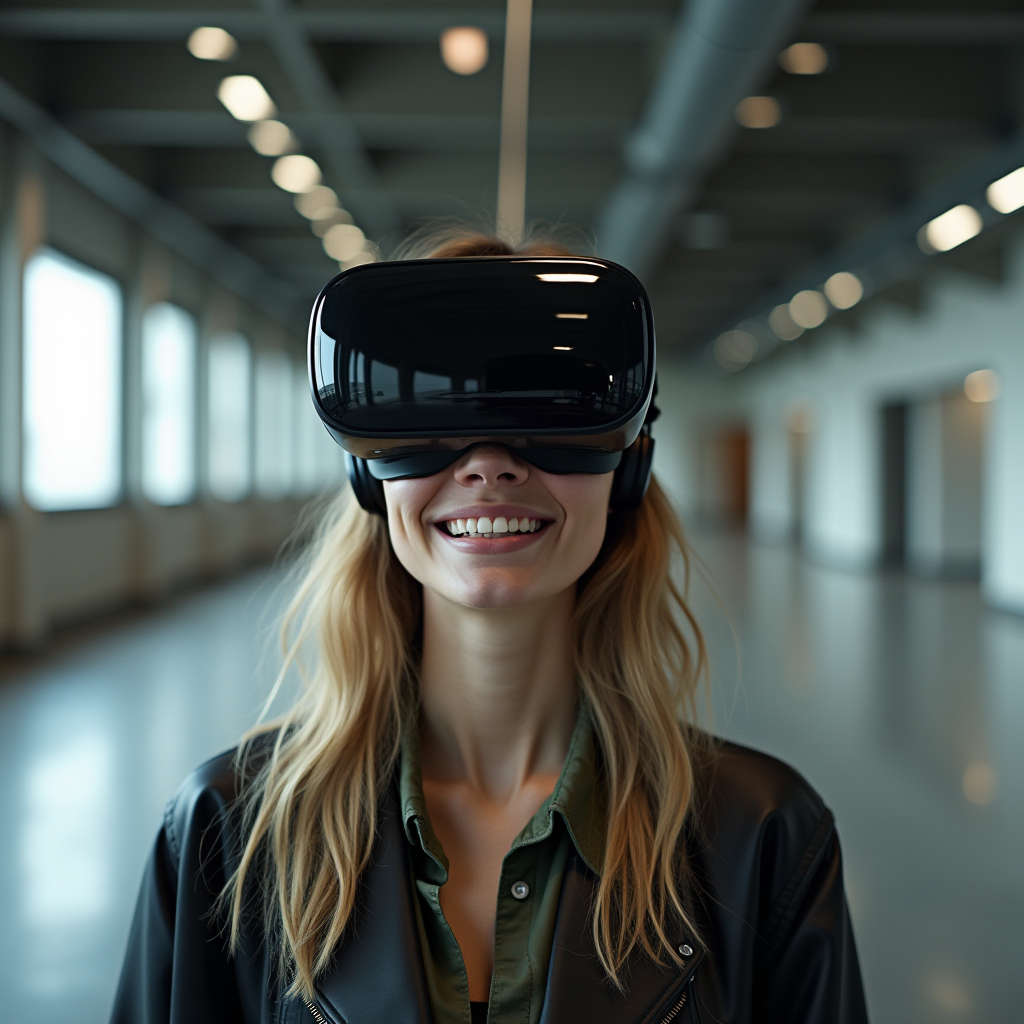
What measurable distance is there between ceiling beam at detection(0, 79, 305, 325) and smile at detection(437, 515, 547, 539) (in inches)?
276

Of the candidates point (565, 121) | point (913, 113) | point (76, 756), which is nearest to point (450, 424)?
point (76, 756)

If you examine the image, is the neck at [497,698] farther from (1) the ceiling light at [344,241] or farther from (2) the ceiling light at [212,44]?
(1) the ceiling light at [344,241]

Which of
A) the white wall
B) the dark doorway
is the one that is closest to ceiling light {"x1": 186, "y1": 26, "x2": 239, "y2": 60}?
the white wall

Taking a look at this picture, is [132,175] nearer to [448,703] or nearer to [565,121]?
[565,121]

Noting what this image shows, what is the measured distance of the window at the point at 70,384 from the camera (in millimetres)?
8242

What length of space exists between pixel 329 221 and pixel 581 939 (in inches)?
429

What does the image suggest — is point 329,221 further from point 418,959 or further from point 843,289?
point 418,959

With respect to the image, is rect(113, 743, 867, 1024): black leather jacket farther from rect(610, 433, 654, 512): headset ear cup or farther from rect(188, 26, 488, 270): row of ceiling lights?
rect(188, 26, 488, 270): row of ceiling lights

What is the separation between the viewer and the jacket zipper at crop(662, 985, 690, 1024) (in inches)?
38.2

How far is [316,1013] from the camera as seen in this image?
3.23ft

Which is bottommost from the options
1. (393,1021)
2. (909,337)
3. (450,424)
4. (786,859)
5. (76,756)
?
(76,756)

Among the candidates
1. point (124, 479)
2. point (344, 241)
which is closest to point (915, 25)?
point (344, 241)

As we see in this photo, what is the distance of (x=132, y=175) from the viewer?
8.86 meters

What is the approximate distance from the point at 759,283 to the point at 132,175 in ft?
31.3
